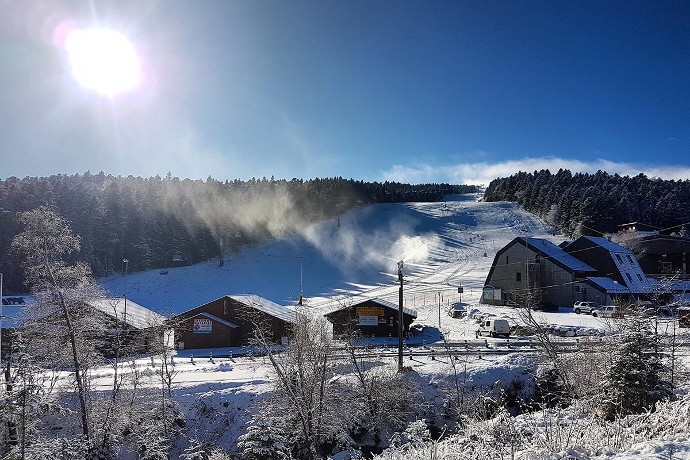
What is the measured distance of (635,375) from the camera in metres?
14.5

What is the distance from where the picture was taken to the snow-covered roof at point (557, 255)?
58406 millimetres

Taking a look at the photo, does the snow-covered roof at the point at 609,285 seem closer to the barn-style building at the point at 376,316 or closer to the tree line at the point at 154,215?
the barn-style building at the point at 376,316

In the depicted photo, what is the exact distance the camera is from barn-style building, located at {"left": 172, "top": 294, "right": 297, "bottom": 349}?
1708 inches

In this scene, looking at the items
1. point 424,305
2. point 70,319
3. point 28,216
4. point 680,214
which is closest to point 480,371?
point 70,319

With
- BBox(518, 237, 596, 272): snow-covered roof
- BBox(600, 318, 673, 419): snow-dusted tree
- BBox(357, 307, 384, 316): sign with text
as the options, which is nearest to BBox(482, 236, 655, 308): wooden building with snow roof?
BBox(518, 237, 596, 272): snow-covered roof

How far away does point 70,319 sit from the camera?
21906 mm

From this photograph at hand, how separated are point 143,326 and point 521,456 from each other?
3908cm

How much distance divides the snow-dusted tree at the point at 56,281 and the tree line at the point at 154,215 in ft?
187

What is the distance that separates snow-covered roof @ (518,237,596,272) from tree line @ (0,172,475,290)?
190 feet

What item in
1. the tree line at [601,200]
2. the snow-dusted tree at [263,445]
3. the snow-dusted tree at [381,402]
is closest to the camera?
the snow-dusted tree at [263,445]

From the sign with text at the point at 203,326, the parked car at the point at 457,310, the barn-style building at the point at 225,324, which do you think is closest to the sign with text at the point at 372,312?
the barn-style building at the point at 225,324

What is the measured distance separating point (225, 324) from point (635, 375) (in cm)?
3621

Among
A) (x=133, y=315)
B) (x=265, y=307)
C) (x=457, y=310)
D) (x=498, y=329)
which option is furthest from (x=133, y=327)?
(x=457, y=310)

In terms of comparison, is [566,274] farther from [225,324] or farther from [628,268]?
[225,324]
